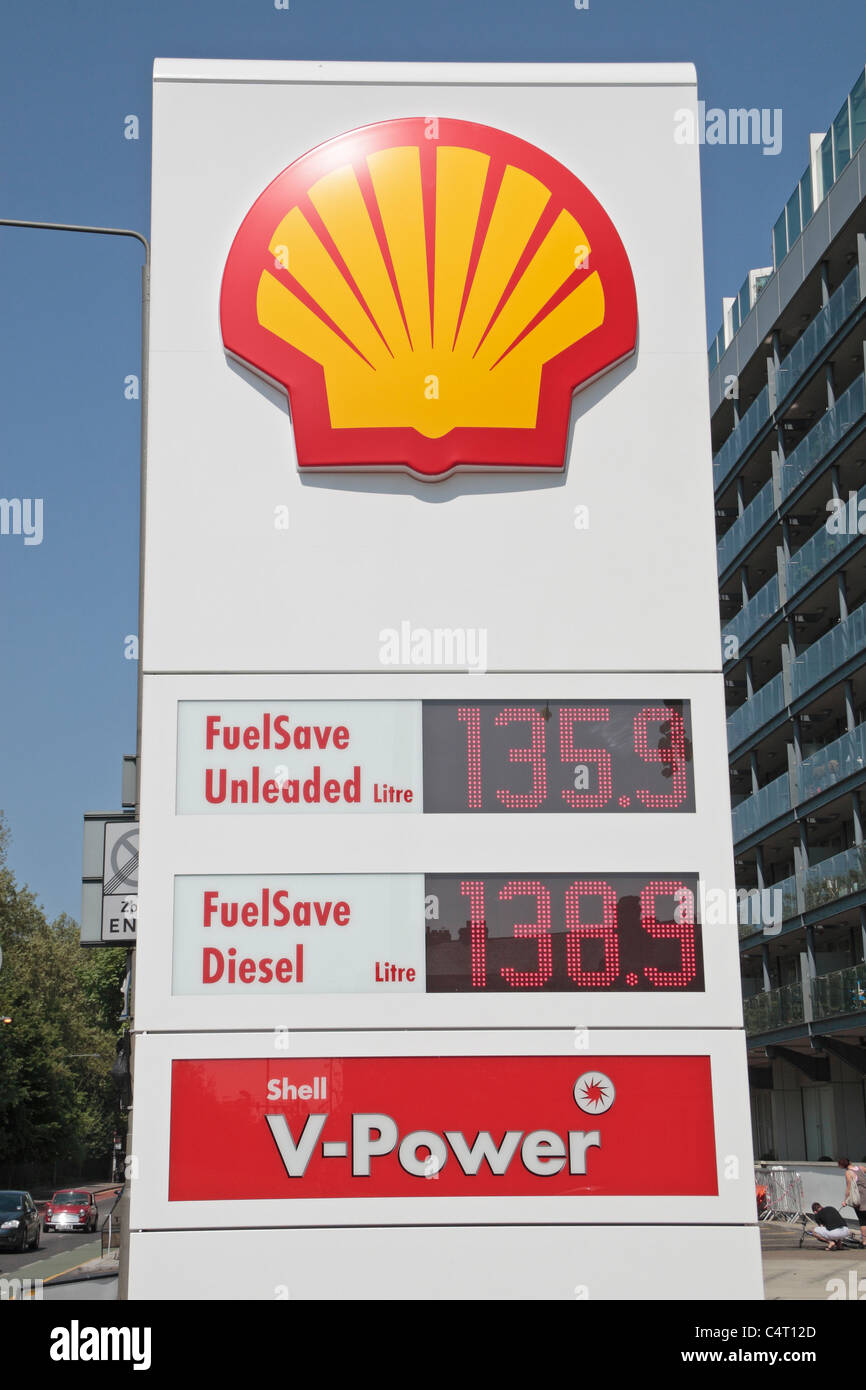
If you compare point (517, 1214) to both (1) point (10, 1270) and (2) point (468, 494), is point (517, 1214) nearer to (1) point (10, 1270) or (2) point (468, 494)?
(2) point (468, 494)

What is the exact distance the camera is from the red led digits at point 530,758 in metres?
7.66

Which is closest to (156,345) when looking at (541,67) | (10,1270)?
(541,67)

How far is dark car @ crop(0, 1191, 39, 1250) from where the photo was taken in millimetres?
37500

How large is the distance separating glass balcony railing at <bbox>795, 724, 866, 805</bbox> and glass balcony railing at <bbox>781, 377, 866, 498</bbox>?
27.4 feet

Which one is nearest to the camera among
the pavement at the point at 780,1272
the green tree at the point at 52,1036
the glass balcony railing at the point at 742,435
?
the pavement at the point at 780,1272

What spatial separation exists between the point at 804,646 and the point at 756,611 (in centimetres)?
268

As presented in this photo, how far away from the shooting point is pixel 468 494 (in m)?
8.26

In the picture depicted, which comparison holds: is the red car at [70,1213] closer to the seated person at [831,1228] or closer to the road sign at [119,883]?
the seated person at [831,1228]

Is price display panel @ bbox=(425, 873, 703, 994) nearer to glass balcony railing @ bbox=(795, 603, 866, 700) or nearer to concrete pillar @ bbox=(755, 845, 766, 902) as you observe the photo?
glass balcony railing @ bbox=(795, 603, 866, 700)

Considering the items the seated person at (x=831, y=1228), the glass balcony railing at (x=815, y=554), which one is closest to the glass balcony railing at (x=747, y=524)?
the glass balcony railing at (x=815, y=554)

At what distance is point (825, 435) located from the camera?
41219 mm

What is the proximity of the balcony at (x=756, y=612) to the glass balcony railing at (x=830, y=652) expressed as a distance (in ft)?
9.77

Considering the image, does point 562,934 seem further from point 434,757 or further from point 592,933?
point 434,757

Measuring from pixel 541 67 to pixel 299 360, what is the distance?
2.48m
